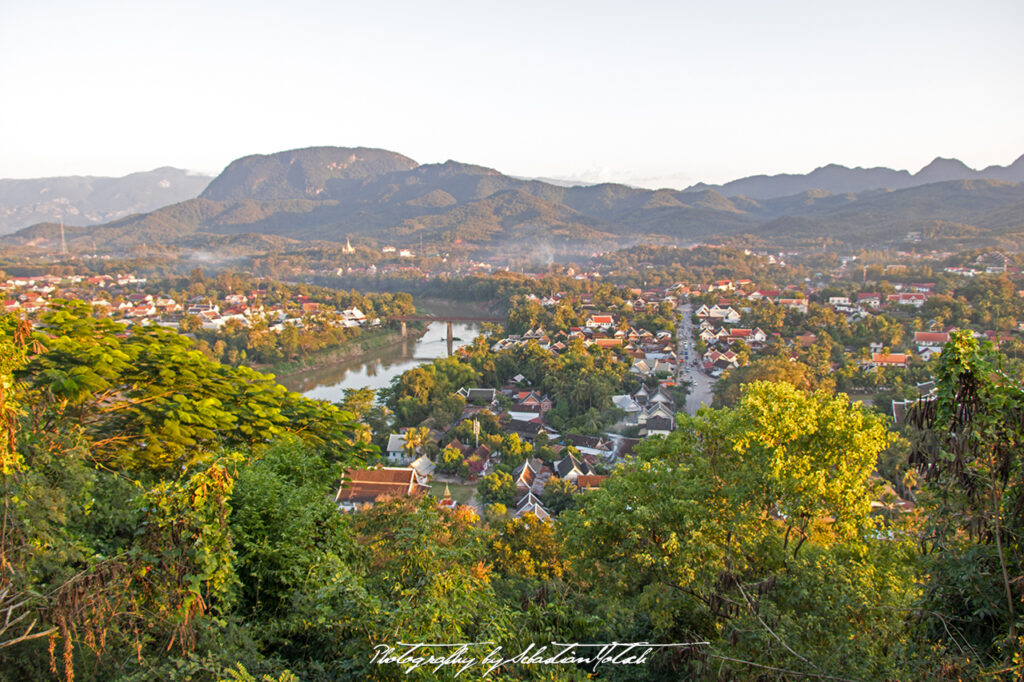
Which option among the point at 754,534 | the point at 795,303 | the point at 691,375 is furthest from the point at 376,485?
the point at 795,303

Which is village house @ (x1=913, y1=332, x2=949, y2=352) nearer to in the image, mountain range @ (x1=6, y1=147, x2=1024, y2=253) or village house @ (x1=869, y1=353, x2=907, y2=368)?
village house @ (x1=869, y1=353, x2=907, y2=368)

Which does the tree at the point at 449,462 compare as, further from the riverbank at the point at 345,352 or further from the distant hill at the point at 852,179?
the distant hill at the point at 852,179

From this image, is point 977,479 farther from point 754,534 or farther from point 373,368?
point 373,368

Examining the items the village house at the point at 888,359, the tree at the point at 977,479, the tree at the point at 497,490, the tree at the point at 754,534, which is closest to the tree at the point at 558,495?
the tree at the point at 497,490

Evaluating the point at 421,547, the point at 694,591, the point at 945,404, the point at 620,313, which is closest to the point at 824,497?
the point at 694,591

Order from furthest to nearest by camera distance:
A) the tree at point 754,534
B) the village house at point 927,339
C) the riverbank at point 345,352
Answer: the riverbank at point 345,352 < the village house at point 927,339 < the tree at point 754,534

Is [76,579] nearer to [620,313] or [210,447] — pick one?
[210,447]
